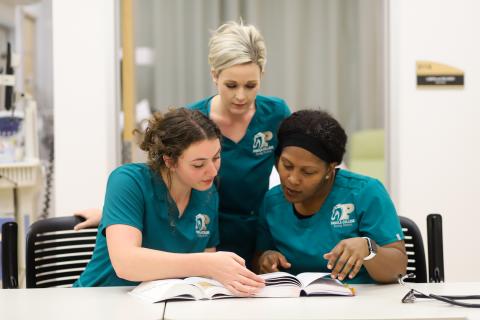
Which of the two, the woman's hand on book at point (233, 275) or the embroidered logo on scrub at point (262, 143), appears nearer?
the woman's hand on book at point (233, 275)

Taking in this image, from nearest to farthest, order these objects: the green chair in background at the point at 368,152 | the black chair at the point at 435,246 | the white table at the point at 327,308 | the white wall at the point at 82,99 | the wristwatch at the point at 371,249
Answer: the white table at the point at 327,308, the wristwatch at the point at 371,249, the black chair at the point at 435,246, the white wall at the point at 82,99, the green chair in background at the point at 368,152

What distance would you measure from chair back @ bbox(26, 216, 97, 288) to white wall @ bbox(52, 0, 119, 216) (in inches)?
55.4

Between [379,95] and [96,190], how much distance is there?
6.20 feet

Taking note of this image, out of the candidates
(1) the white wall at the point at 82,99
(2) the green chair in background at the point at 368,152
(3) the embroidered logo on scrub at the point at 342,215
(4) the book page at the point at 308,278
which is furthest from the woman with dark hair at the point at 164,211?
(2) the green chair in background at the point at 368,152

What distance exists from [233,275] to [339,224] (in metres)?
0.41

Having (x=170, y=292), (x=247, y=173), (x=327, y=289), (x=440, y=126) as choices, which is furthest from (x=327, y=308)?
(x=440, y=126)

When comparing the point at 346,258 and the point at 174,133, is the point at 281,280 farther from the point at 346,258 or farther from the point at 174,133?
the point at 174,133

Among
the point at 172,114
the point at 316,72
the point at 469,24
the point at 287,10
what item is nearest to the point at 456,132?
the point at 469,24

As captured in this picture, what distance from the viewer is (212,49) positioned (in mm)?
2080

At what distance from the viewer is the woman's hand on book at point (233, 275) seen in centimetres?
158

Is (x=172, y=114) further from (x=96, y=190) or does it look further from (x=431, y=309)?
(x=96, y=190)

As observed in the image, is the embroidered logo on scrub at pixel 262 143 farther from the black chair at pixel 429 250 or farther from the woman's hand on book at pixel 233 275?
the woman's hand on book at pixel 233 275

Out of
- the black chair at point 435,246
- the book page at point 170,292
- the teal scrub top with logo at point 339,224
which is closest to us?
the book page at point 170,292

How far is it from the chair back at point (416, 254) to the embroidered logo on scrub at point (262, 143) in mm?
515
